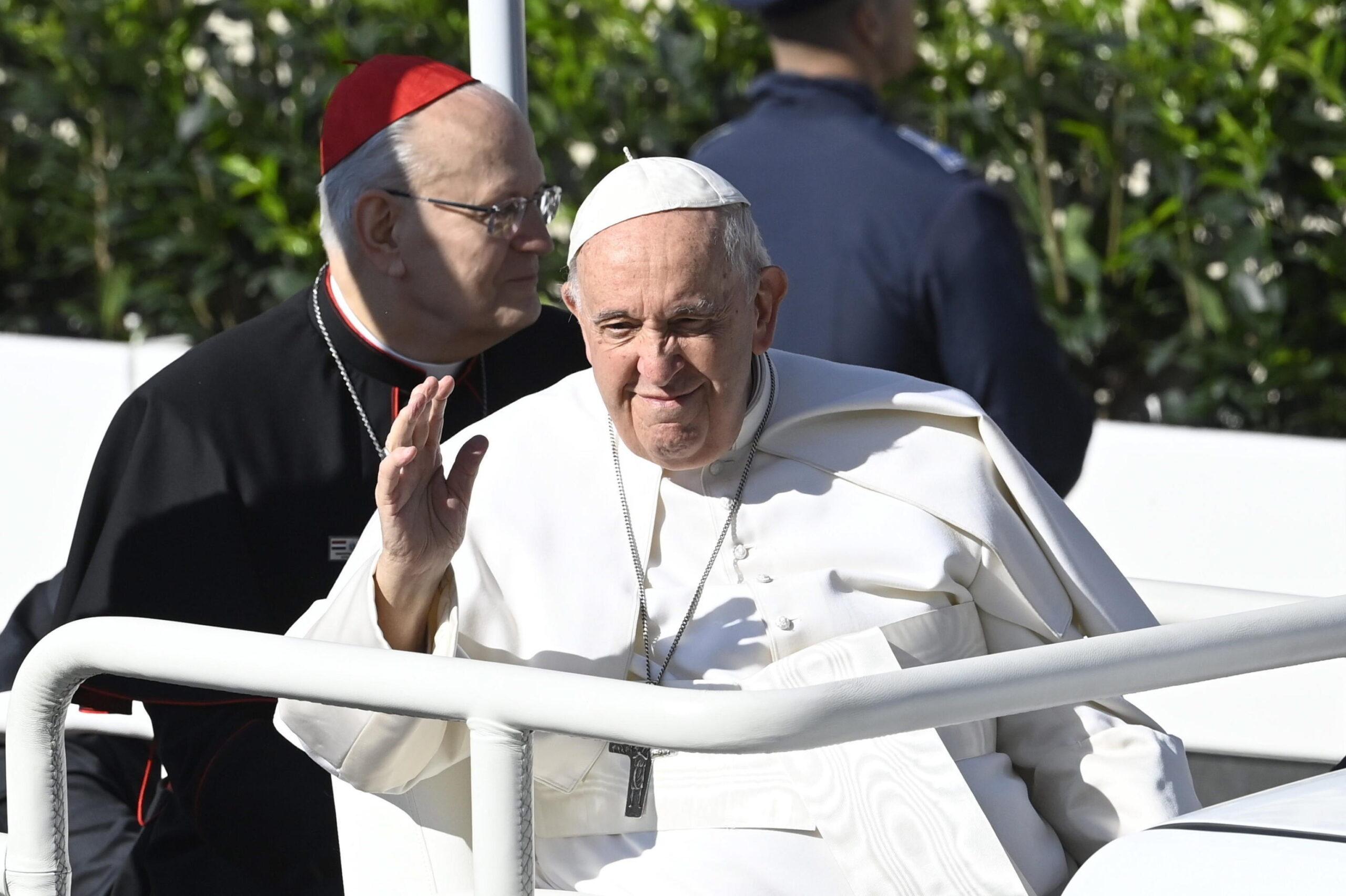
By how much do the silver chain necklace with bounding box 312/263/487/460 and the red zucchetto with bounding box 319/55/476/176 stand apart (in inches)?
8.9

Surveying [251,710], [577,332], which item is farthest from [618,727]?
[577,332]

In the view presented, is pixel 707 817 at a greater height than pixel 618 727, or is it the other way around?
pixel 618 727

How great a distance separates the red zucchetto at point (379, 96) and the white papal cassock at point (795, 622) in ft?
2.29

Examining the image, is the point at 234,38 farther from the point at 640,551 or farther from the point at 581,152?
the point at 640,551

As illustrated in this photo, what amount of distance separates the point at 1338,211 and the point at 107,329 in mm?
4303

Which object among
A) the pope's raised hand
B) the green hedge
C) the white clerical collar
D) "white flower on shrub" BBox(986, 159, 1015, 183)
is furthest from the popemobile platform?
"white flower on shrub" BBox(986, 159, 1015, 183)

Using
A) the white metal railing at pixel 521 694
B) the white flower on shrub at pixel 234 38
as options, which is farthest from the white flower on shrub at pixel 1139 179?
the white metal railing at pixel 521 694

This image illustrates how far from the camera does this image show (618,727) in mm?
1781

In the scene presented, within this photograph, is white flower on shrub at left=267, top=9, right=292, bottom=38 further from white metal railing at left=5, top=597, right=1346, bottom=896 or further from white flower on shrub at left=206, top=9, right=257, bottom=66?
white metal railing at left=5, top=597, right=1346, bottom=896

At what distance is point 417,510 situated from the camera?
2293mm

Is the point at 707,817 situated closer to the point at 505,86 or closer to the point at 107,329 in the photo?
the point at 505,86

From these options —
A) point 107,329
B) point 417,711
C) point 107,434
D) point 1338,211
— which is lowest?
point 107,329

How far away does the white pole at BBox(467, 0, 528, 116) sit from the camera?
3.40 m

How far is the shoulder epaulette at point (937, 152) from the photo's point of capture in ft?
11.6
